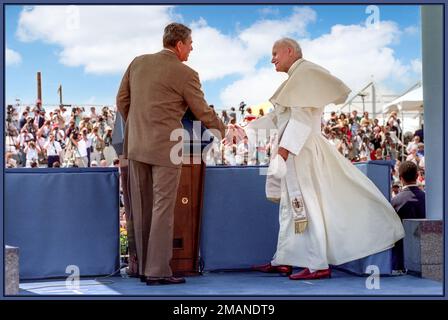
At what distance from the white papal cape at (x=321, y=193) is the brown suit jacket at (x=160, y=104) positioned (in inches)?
20.3

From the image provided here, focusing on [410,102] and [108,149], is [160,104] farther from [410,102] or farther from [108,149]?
[410,102]

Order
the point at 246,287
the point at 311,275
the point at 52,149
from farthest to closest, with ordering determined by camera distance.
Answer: the point at 52,149
the point at 311,275
the point at 246,287

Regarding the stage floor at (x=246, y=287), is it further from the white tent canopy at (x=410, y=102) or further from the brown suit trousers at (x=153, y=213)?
the white tent canopy at (x=410, y=102)

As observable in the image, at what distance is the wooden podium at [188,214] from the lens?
17.0 ft

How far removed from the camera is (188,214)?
5219 mm

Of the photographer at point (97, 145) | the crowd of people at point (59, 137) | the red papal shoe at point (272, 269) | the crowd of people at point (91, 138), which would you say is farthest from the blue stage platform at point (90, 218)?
the photographer at point (97, 145)

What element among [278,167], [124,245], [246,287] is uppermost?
[278,167]

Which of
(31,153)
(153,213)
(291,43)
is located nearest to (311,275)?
(153,213)

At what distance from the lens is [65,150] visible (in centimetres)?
1526

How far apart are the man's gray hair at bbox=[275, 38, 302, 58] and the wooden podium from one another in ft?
2.76

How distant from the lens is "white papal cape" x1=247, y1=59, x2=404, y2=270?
195 inches

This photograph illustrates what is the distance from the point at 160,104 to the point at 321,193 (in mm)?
1174

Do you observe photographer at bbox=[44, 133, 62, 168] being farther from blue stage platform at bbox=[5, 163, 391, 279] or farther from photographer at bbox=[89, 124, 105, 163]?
blue stage platform at bbox=[5, 163, 391, 279]
